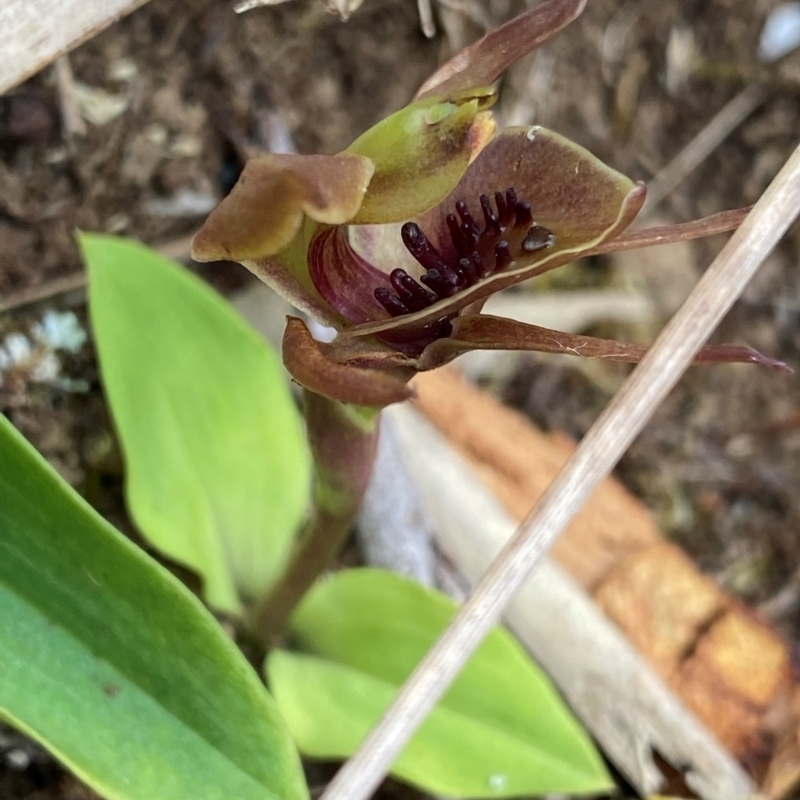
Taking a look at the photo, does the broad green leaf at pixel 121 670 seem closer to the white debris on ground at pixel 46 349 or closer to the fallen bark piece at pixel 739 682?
the white debris on ground at pixel 46 349

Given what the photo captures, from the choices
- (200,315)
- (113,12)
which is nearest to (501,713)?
(200,315)

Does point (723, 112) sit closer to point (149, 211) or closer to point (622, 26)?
point (622, 26)

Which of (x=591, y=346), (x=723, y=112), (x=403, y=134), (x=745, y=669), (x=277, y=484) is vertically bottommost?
(x=745, y=669)

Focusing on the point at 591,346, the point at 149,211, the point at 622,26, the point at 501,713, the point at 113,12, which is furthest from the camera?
the point at 622,26

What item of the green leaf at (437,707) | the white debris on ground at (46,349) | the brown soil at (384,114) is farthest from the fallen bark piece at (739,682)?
the white debris on ground at (46,349)

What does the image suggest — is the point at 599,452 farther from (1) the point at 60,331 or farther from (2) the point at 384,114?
(2) the point at 384,114

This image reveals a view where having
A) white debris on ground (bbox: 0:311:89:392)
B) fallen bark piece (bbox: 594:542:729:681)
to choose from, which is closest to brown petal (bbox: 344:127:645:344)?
white debris on ground (bbox: 0:311:89:392)
